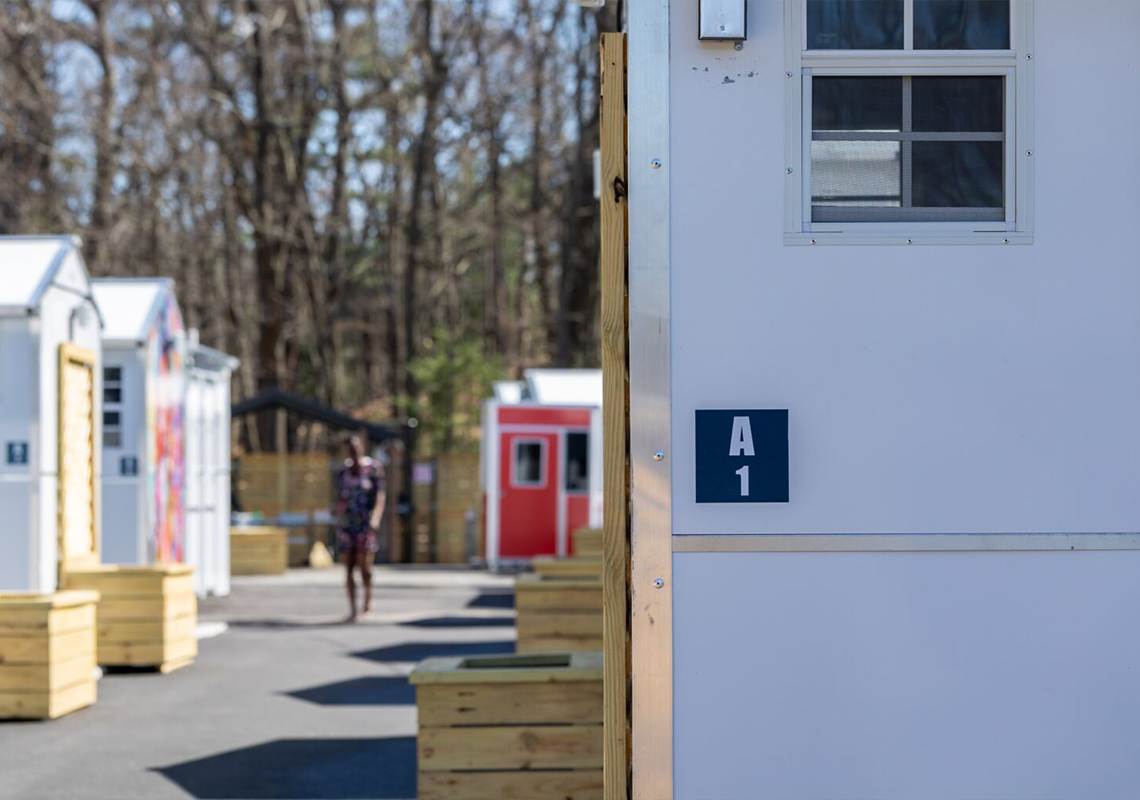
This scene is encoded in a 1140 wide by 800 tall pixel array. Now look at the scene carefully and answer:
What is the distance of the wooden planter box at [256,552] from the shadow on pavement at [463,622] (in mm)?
7189

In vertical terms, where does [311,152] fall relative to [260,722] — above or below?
above

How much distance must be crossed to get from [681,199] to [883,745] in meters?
1.54

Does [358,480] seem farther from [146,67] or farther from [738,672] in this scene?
[146,67]

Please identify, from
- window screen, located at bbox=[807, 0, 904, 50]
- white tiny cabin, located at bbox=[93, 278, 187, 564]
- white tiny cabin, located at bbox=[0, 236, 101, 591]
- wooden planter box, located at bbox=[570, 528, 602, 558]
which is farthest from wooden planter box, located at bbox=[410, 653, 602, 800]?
white tiny cabin, located at bbox=[93, 278, 187, 564]

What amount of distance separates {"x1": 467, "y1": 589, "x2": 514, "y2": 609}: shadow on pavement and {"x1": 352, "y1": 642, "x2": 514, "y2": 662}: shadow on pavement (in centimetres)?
407

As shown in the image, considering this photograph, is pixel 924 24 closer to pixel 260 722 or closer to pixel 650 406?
pixel 650 406

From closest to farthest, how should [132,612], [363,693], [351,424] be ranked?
[363,693] < [132,612] < [351,424]

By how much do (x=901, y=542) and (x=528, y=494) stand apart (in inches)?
755

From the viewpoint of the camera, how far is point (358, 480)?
14906 millimetres

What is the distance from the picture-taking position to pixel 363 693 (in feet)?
34.8

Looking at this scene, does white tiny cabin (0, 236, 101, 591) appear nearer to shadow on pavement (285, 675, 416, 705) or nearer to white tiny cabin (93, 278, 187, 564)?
shadow on pavement (285, 675, 416, 705)

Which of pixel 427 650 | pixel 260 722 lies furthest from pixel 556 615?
pixel 427 650

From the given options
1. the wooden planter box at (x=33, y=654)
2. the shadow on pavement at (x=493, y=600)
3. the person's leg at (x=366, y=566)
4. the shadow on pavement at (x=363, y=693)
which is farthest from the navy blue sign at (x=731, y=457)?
the shadow on pavement at (x=493, y=600)

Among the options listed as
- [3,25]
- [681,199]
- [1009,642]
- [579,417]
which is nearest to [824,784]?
[1009,642]
